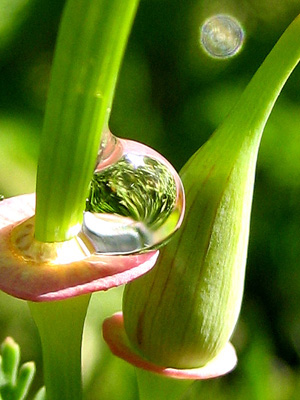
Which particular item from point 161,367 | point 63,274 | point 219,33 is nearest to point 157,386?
point 161,367

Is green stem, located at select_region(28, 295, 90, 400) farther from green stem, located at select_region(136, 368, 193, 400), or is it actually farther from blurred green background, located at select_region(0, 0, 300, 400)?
blurred green background, located at select_region(0, 0, 300, 400)

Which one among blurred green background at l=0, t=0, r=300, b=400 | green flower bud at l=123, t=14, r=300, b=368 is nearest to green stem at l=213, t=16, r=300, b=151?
green flower bud at l=123, t=14, r=300, b=368

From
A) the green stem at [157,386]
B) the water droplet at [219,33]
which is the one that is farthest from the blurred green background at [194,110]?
the green stem at [157,386]

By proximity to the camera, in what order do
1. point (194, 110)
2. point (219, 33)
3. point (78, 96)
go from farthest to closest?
point (194, 110), point (219, 33), point (78, 96)

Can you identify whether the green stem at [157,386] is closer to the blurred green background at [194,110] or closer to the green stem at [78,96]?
the green stem at [78,96]

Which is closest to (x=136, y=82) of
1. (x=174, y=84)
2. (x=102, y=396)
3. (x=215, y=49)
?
(x=174, y=84)

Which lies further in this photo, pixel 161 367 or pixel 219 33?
pixel 219 33

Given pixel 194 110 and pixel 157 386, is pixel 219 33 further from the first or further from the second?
pixel 157 386
